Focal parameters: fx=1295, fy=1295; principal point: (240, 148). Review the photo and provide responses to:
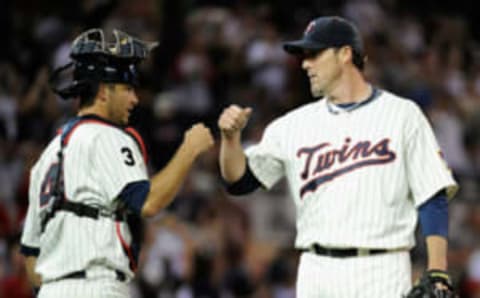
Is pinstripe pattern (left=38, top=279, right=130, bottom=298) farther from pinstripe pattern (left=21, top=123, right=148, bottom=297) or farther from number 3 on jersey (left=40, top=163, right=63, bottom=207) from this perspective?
number 3 on jersey (left=40, top=163, right=63, bottom=207)

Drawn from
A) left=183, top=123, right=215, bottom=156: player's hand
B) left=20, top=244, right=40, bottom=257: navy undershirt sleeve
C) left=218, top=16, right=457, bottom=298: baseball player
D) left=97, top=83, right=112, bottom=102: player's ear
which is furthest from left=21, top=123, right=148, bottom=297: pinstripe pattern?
left=218, top=16, right=457, bottom=298: baseball player

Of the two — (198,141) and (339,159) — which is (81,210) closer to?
(198,141)

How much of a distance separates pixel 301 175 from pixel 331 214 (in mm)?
279

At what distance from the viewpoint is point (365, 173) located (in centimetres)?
610

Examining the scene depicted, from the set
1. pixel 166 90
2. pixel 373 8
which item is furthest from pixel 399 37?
pixel 166 90

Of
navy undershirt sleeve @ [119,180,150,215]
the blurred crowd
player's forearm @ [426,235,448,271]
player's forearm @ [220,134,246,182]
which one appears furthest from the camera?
the blurred crowd

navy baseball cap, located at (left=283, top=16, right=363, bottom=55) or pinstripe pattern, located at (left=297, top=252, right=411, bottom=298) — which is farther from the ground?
navy baseball cap, located at (left=283, top=16, right=363, bottom=55)

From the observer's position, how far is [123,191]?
5.94 metres

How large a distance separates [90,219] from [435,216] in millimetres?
1579

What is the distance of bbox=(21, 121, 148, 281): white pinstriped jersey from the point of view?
233 inches

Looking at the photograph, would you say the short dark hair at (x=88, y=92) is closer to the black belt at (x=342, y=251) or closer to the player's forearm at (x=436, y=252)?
the black belt at (x=342, y=251)

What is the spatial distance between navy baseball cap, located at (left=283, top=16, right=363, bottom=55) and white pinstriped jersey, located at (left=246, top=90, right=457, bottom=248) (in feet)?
1.00

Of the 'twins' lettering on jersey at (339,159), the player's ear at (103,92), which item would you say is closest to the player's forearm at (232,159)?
the 'twins' lettering on jersey at (339,159)

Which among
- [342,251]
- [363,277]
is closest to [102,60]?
[342,251]
